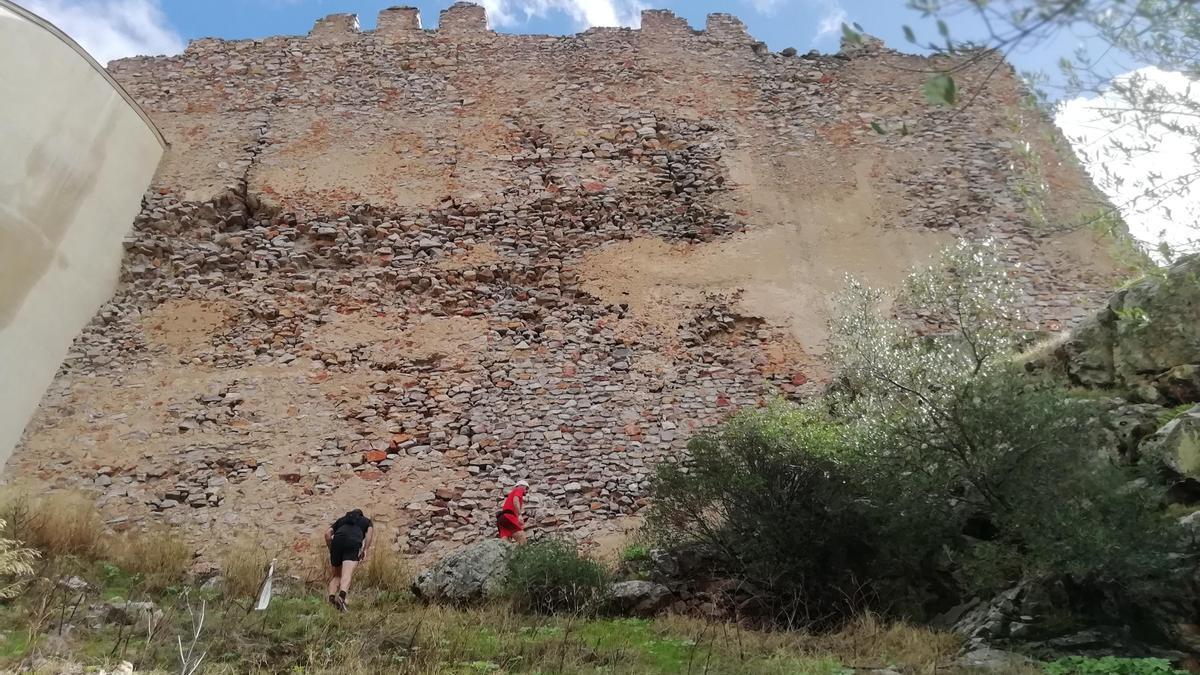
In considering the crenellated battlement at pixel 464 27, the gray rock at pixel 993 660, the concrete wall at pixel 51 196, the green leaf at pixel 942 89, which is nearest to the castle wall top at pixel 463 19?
the crenellated battlement at pixel 464 27

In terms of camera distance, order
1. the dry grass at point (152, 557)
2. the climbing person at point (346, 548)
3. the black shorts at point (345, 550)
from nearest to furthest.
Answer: the climbing person at point (346, 548), the black shorts at point (345, 550), the dry grass at point (152, 557)

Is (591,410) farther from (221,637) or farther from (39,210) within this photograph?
(39,210)

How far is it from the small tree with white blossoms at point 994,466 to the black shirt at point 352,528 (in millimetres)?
3477

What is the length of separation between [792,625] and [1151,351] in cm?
318

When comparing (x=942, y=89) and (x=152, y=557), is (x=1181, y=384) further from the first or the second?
(x=152, y=557)

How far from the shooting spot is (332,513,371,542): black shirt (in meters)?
6.38

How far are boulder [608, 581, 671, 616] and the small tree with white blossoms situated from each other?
1516 millimetres

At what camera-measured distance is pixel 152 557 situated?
7.16m

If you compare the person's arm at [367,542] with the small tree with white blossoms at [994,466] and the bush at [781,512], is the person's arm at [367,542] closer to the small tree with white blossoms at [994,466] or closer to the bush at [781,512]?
the bush at [781,512]

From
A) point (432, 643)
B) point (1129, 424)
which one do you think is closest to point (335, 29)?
point (432, 643)

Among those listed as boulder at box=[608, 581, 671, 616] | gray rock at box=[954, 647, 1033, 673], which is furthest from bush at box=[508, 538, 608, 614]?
gray rock at box=[954, 647, 1033, 673]

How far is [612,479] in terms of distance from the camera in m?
8.06

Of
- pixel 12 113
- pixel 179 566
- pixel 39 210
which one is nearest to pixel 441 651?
pixel 179 566

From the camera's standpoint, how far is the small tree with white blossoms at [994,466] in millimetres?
4520
